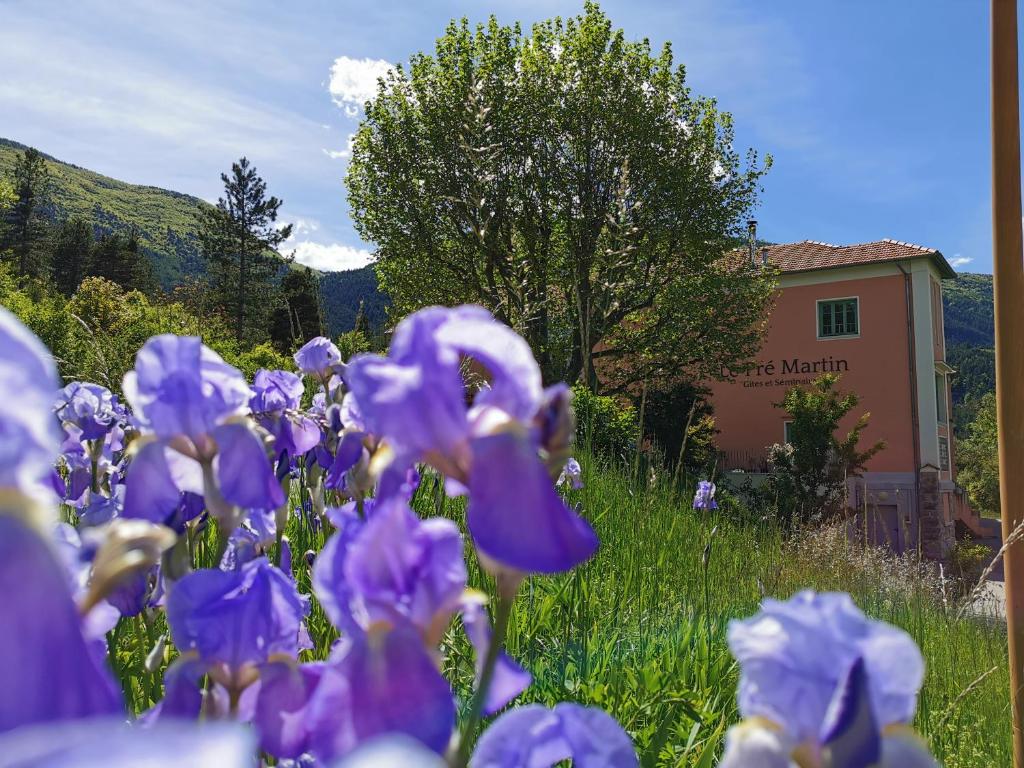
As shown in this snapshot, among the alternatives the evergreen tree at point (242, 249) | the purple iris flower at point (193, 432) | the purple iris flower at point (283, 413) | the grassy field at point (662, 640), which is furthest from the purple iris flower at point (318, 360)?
the evergreen tree at point (242, 249)

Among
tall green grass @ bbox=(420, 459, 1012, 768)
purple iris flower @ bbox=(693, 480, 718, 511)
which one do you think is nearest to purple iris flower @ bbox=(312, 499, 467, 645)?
tall green grass @ bbox=(420, 459, 1012, 768)

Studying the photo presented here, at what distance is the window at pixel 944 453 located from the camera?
782 inches

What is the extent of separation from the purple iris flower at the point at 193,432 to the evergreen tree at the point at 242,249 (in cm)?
4240

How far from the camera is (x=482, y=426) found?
530 millimetres

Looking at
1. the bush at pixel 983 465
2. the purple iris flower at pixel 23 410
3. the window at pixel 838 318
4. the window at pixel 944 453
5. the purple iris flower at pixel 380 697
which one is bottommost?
the bush at pixel 983 465

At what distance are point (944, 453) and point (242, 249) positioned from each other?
37161 mm

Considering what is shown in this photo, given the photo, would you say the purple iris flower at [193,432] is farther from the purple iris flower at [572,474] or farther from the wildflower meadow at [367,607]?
the purple iris flower at [572,474]

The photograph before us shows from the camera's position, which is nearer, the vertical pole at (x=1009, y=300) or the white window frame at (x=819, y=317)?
the vertical pole at (x=1009, y=300)

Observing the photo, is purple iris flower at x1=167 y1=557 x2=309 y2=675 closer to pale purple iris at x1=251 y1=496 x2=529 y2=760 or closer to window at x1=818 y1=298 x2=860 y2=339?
pale purple iris at x1=251 y1=496 x2=529 y2=760

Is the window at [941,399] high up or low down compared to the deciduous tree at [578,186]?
down

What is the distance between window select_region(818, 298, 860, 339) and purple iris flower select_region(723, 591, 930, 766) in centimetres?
2279

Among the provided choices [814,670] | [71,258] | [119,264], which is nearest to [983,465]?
[814,670]

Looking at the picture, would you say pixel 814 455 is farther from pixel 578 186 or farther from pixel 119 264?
pixel 119 264

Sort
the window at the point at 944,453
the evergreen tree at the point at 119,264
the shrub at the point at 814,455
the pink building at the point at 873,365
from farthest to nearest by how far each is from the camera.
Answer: the evergreen tree at the point at 119,264, the window at the point at 944,453, the pink building at the point at 873,365, the shrub at the point at 814,455
